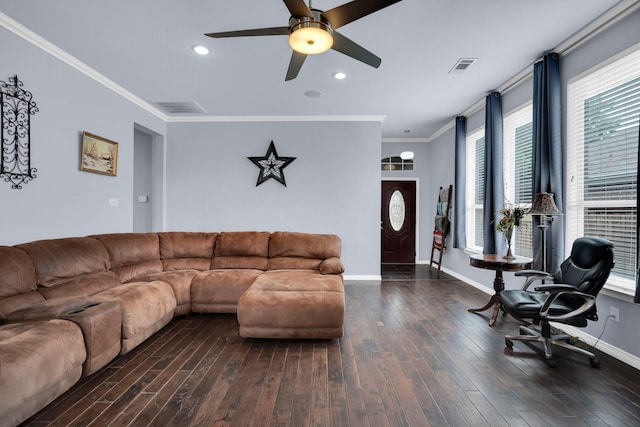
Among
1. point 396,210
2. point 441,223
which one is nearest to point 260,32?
point 441,223

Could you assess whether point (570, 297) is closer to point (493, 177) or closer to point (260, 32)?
point (493, 177)

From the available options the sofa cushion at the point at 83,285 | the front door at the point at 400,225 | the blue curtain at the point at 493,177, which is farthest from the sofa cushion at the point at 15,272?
the front door at the point at 400,225

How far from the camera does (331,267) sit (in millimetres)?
3795

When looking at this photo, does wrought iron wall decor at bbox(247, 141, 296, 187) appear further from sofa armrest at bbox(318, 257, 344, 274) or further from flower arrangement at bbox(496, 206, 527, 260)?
flower arrangement at bbox(496, 206, 527, 260)

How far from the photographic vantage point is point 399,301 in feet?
13.6

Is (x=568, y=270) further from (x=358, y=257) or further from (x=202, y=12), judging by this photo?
(x=202, y=12)

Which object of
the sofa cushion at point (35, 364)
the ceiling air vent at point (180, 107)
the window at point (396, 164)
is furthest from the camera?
the window at point (396, 164)

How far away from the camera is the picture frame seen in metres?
3.62

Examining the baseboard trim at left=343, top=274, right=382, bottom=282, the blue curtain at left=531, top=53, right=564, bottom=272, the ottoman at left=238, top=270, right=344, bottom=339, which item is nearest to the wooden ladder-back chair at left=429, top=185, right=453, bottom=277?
the baseboard trim at left=343, top=274, right=382, bottom=282

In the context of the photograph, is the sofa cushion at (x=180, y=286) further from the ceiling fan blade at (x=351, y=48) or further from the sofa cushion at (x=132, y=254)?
the ceiling fan blade at (x=351, y=48)

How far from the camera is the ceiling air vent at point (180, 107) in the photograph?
187 inches

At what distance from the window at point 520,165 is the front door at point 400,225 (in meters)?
2.93

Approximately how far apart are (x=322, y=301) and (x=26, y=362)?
1995 mm

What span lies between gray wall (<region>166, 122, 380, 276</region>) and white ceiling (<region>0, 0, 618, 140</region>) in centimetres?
71
